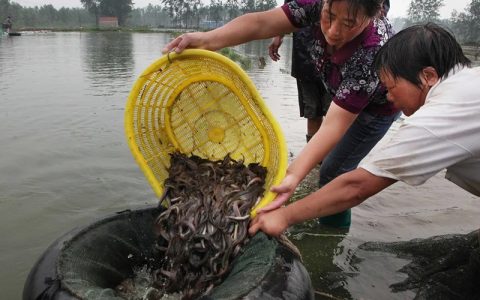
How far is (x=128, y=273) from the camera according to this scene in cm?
305

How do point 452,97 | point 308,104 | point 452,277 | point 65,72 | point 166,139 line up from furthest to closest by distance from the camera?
point 65,72 → point 308,104 → point 166,139 → point 452,277 → point 452,97

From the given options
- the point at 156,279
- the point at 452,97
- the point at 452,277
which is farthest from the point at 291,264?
the point at 452,277

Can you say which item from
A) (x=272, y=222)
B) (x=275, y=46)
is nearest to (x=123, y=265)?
(x=272, y=222)

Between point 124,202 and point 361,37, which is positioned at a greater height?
point 361,37

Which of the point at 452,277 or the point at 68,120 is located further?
the point at 68,120

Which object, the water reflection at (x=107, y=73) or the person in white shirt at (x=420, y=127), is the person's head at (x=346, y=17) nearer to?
the person in white shirt at (x=420, y=127)

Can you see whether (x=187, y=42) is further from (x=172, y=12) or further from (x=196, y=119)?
(x=172, y=12)

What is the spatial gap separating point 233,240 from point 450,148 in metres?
1.44

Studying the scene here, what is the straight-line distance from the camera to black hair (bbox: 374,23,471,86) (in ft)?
6.99

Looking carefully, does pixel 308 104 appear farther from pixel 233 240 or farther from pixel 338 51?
pixel 233 240

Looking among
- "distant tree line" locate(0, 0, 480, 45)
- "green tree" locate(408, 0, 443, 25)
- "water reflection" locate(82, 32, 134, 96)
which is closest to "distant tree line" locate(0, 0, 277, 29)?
"distant tree line" locate(0, 0, 480, 45)

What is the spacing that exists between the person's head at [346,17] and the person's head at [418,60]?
42 centimetres

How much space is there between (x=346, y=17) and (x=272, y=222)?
1338 mm

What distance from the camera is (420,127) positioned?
192cm
